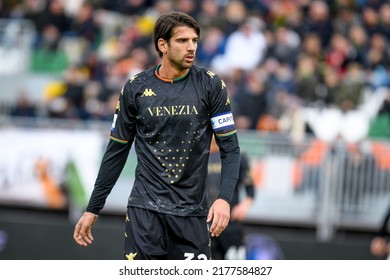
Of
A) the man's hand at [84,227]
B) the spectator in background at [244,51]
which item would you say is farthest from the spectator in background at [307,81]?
the man's hand at [84,227]

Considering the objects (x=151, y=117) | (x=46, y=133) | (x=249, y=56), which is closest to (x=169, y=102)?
(x=151, y=117)

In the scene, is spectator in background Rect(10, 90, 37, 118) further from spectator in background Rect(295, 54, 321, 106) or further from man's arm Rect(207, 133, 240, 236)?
man's arm Rect(207, 133, 240, 236)

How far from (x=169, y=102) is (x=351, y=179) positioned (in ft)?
27.2

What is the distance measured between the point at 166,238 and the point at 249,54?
10975mm

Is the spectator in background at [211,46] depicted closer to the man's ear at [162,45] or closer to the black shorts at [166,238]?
the man's ear at [162,45]

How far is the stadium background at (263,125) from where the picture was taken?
14562mm

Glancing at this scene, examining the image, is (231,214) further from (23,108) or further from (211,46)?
(23,108)

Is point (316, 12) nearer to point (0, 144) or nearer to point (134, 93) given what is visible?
point (0, 144)

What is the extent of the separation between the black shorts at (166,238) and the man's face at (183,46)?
111 cm

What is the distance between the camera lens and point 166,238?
6746 millimetres

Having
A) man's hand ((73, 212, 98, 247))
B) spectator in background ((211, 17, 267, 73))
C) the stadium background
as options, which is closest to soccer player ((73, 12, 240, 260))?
man's hand ((73, 212, 98, 247))
